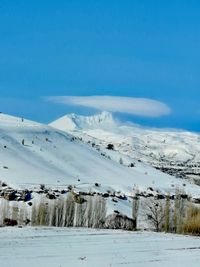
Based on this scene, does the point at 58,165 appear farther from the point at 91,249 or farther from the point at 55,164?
the point at 91,249

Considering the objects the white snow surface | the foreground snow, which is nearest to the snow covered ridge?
the white snow surface

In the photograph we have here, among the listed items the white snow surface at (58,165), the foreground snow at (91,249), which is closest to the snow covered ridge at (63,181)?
the white snow surface at (58,165)

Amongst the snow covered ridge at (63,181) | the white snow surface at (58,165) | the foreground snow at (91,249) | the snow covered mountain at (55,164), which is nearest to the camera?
the foreground snow at (91,249)

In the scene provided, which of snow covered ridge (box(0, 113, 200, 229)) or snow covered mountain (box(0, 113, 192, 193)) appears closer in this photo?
snow covered ridge (box(0, 113, 200, 229))

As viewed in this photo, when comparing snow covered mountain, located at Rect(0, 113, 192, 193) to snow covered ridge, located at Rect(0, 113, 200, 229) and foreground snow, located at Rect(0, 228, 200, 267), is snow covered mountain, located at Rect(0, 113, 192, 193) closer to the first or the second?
snow covered ridge, located at Rect(0, 113, 200, 229)

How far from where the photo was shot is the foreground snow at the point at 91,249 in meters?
27.1

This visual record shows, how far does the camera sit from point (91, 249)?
3120 centimetres

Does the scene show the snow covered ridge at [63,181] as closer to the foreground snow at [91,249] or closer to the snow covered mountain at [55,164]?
the snow covered mountain at [55,164]

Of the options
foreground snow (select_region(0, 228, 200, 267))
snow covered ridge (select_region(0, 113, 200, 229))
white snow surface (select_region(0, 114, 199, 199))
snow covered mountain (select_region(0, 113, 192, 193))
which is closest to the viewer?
foreground snow (select_region(0, 228, 200, 267))

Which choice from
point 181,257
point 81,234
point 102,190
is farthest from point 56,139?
point 181,257

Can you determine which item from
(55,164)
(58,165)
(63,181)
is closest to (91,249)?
(63,181)

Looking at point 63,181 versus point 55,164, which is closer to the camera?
point 63,181

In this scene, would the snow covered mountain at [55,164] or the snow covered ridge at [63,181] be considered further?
the snow covered mountain at [55,164]

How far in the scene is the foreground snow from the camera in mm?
27062
